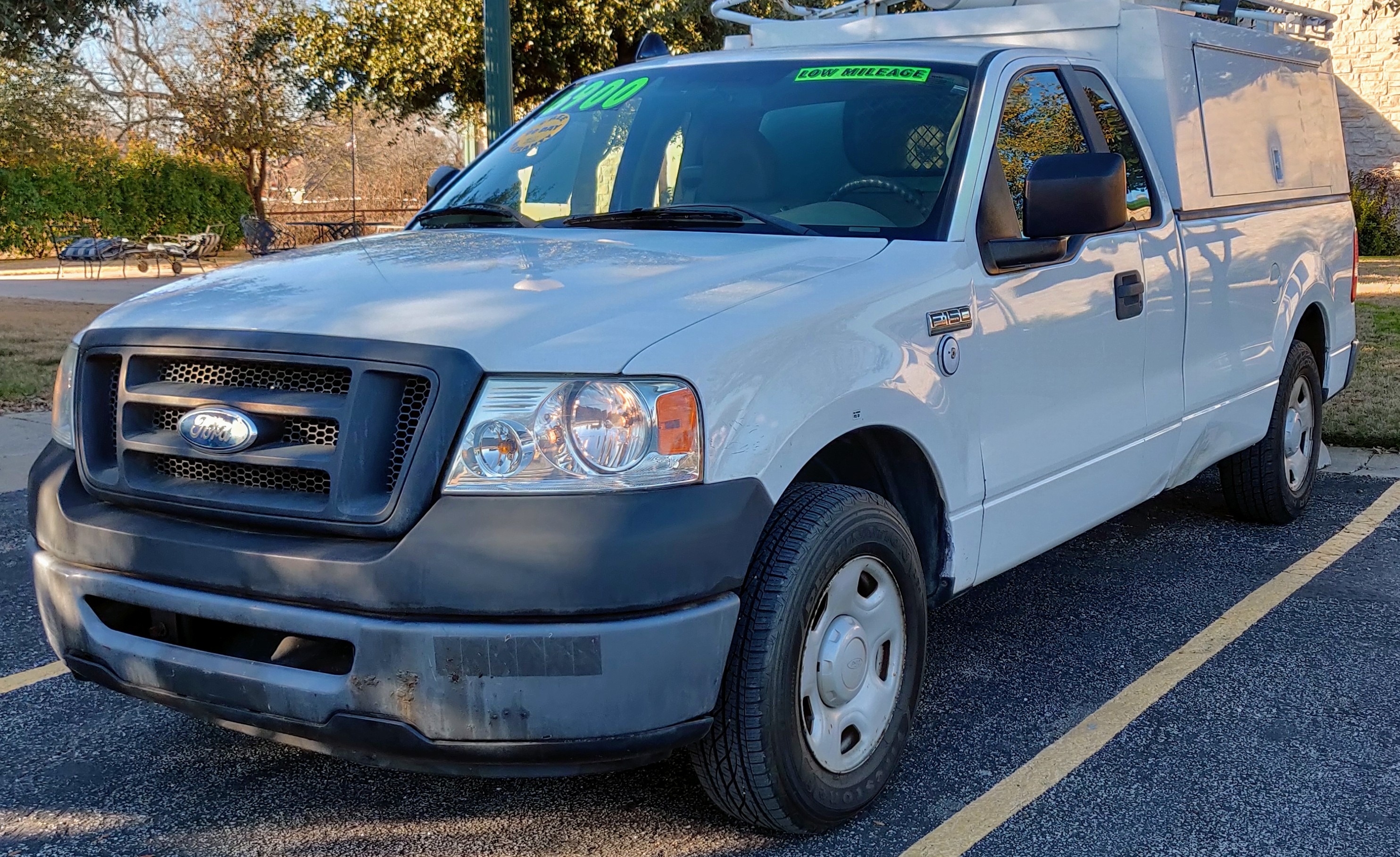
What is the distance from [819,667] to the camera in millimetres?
3098

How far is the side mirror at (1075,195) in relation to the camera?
370 centimetres

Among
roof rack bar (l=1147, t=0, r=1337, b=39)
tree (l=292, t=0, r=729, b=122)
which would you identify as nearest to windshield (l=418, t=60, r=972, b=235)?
roof rack bar (l=1147, t=0, r=1337, b=39)

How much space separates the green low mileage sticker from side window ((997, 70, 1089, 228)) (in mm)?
285

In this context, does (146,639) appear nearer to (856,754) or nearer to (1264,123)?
(856,754)

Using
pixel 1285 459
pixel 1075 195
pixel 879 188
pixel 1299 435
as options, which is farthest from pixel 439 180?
pixel 1299 435

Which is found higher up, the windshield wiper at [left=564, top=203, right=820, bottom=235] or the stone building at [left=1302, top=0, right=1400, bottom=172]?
the stone building at [left=1302, top=0, right=1400, bottom=172]

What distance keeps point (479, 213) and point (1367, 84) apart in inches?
958

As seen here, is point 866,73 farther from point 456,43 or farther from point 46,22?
point 456,43

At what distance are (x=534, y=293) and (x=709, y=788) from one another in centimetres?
115

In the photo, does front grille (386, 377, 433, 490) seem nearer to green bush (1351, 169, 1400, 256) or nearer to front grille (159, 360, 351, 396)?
front grille (159, 360, 351, 396)

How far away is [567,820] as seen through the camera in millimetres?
3277

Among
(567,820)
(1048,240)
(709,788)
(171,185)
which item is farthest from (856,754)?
(171,185)

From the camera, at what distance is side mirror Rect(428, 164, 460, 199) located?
193 inches

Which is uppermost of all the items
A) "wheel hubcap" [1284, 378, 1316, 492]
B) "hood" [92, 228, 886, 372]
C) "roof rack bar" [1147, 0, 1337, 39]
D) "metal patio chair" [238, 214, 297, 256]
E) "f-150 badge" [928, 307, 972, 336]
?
"metal patio chair" [238, 214, 297, 256]
